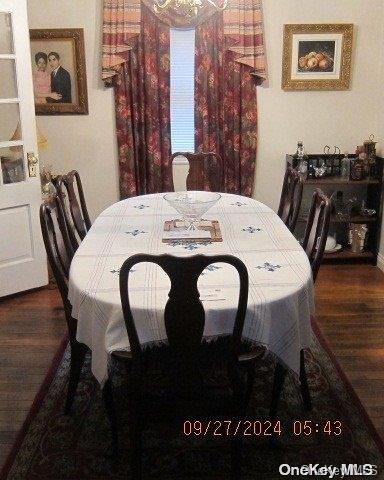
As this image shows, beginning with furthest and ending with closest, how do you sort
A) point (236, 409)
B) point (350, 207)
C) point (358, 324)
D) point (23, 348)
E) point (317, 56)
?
point (350, 207) < point (317, 56) < point (358, 324) < point (23, 348) < point (236, 409)

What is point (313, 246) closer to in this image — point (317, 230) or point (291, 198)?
point (317, 230)

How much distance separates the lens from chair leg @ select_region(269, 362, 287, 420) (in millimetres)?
2111

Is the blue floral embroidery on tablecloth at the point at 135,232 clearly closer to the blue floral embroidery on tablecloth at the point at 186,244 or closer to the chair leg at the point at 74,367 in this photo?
the blue floral embroidery on tablecloth at the point at 186,244

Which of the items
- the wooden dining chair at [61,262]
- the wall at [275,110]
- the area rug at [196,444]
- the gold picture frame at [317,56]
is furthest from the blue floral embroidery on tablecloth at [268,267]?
the gold picture frame at [317,56]

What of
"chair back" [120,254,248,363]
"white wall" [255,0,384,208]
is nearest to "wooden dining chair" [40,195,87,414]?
"chair back" [120,254,248,363]

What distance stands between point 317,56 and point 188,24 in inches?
41.1

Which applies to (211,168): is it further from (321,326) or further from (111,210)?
(321,326)

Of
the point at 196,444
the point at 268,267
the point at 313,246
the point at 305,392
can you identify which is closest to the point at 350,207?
the point at 313,246

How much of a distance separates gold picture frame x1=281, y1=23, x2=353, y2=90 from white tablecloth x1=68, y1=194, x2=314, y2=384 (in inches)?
82.4

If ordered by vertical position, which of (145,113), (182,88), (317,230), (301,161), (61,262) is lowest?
(61,262)

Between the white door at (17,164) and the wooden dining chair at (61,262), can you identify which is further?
the white door at (17,164)

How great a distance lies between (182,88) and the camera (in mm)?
4160

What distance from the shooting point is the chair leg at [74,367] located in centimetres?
222

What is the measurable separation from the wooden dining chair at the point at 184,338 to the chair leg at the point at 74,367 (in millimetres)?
421
